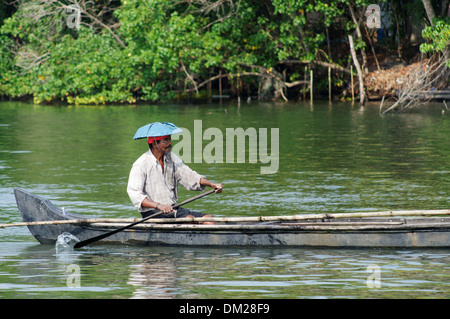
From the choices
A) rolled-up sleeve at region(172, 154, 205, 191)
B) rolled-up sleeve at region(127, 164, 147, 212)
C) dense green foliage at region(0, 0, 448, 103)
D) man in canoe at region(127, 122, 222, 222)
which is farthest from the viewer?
dense green foliage at region(0, 0, 448, 103)

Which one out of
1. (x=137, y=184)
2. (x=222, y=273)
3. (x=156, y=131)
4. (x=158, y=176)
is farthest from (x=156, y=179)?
(x=222, y=273)

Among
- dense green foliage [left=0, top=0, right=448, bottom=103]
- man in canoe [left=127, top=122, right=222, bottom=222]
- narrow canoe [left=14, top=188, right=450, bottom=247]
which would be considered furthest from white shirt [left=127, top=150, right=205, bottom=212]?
dense green foliage [left=0, top=0, right=448, bottom=103]

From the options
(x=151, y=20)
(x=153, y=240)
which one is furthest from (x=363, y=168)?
(x=151, y=20)

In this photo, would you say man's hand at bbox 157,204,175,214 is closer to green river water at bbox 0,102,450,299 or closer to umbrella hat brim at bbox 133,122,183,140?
green river water at bbox 0,102,450,299

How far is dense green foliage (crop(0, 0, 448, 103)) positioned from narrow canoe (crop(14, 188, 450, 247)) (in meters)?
22.3

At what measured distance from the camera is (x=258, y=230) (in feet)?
31.3

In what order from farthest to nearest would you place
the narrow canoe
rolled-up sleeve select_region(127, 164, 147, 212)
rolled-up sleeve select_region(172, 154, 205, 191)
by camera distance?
1. rolled-up sleeve select_region(172, 154, 205, 191)
2. rolled-up sleeve select_region(127, 164, 147, 212)
3. the narrow canoe

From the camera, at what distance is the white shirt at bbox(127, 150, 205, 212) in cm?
951

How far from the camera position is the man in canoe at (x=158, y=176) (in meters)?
9.38

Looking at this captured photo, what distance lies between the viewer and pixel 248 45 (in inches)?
1367

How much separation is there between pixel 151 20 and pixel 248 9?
385 cm

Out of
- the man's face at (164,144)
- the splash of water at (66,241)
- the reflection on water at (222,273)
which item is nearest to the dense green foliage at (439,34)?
the reflection on water at (222,273)

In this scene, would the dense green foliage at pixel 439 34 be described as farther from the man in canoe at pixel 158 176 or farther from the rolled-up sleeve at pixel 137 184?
the rolled-up sleeve at pixel 137 184

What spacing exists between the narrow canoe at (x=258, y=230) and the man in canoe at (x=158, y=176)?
0.24m
